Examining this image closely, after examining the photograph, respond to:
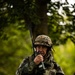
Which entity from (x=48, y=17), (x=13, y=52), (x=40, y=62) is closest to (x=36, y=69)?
(x=40, y=62)

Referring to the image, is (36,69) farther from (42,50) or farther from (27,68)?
(42,50)

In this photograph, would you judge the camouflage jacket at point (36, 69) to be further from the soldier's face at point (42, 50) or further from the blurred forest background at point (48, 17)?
the blurred forest background at point (48, 17)

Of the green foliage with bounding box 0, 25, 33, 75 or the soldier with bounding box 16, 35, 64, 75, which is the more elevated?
the soldier with bounding box 16, 35, 64, 75

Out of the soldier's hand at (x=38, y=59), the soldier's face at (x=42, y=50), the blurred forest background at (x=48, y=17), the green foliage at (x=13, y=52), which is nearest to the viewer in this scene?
the soldier's hand at (x=38, y=59)

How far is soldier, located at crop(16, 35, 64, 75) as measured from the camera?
6.41 m

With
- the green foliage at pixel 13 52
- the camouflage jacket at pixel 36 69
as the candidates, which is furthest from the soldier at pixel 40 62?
the green foliage at pixel 13 52

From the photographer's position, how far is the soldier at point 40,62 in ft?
21.0

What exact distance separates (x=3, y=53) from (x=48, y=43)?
1973cm

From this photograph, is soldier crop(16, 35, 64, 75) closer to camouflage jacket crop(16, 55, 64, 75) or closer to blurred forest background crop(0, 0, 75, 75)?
camouflage jacket crop(16, 55, 64, 75)

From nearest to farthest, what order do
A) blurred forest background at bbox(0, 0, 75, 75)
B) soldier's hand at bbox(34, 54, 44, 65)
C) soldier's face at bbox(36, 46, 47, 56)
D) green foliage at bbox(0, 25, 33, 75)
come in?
soldier's hand at bbox(34, 54, 44, 65) < soldier's face at bbox(36, 46, 47, 56) < blurred forest background at bbox(0, 0, 75, 75) < green foliage at bbox(0, 25, 33, 75)

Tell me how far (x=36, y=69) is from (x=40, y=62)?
0.41 feet

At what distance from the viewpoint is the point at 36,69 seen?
646 cm

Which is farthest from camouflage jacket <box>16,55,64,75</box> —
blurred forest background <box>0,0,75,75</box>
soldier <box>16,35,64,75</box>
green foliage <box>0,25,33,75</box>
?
green foliage <box>0,25,33,75</box>

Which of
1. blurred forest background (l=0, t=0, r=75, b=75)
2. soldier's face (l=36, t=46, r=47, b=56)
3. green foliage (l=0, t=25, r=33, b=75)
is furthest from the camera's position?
green foliage (l=0, t=25, r=33, b=75)
